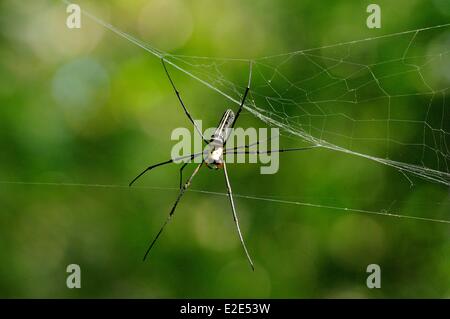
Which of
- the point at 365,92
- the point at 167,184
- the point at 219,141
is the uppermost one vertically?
the point at 365,92

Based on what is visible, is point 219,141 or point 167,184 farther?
point 167,184

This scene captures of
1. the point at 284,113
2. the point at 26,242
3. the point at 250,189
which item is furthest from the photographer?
the point at 26,242

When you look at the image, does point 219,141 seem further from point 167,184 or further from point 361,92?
point 361,92

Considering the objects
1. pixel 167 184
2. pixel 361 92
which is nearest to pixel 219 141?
pixel 167 184

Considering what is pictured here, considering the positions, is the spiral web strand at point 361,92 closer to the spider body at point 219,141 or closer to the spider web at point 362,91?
the spider web at point 362,91

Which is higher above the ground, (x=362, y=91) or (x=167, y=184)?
(x=362, y=91)
